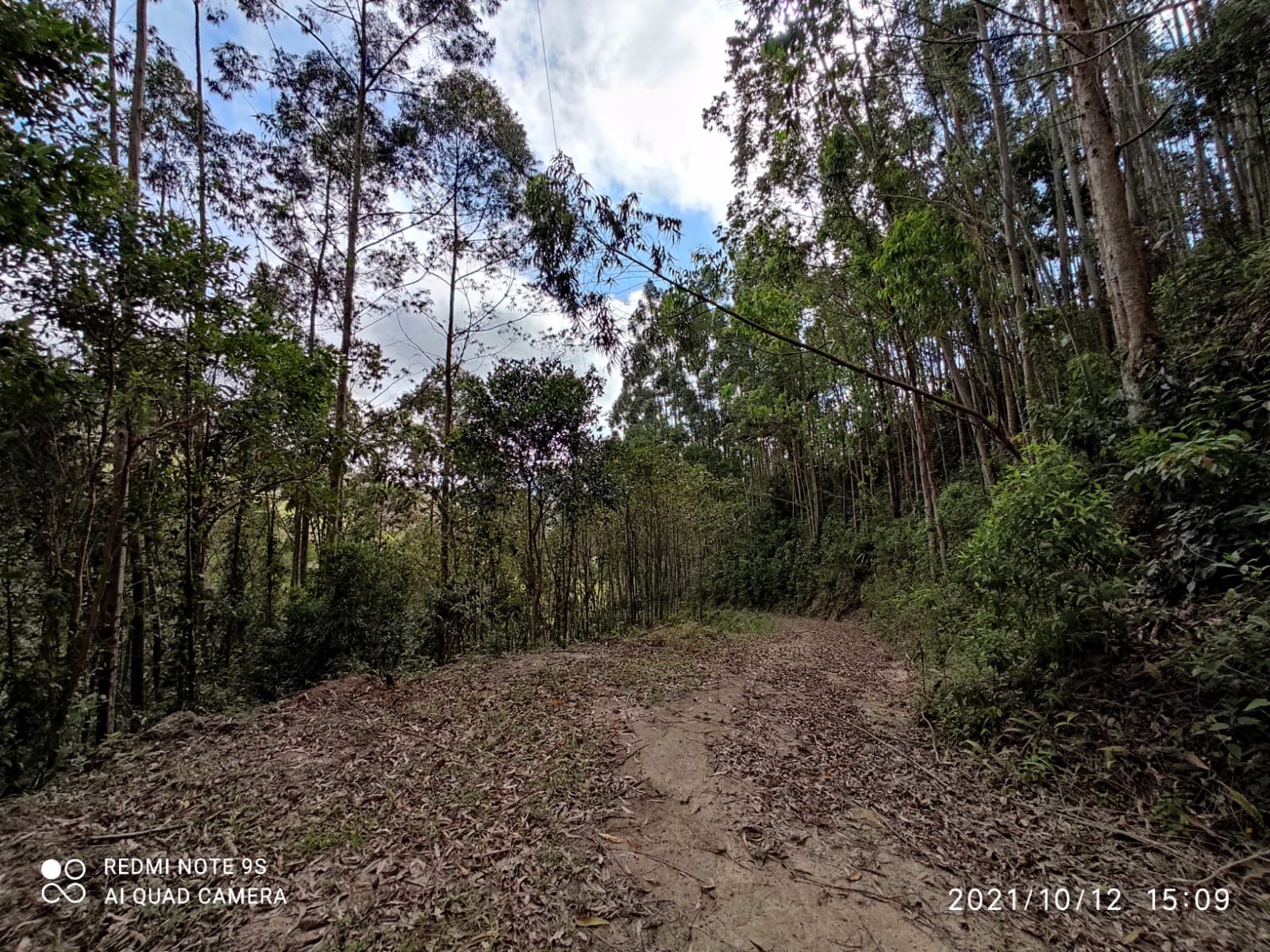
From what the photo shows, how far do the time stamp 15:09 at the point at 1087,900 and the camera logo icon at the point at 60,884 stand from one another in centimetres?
307

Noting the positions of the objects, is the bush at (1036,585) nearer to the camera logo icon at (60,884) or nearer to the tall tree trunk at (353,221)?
the camera logo icon at (60,884)

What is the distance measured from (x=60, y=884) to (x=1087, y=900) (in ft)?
12.0

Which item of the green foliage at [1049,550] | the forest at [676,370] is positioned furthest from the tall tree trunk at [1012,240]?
the green foliage at [1049,550]

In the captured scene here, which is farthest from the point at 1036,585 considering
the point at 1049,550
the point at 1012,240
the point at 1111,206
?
the point at 1012,240

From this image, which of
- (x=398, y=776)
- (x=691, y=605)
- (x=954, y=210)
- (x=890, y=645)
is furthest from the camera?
(x=691, y=605)

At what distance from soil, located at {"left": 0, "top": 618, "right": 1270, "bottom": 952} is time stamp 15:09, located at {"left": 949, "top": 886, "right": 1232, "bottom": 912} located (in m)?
0.01

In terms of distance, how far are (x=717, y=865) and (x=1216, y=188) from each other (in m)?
13.9

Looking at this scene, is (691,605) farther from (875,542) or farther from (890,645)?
(890,645)

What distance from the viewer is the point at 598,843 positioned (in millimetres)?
1977

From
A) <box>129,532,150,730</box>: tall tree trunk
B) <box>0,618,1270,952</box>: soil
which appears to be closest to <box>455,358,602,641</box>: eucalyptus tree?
<box>129,532,150,730</box>: tall tree trunk

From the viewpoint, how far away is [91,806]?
2.15 meters

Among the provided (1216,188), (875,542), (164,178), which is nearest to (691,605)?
(875,542)

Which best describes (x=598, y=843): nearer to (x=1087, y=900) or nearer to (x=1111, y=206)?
(x=1087, y=900)

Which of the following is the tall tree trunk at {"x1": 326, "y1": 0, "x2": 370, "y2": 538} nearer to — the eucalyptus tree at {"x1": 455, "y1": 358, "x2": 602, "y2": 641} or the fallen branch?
the eucalyptus tree at {"x1": 455, "y1": 358, "x2": 602, "y2": 641}
